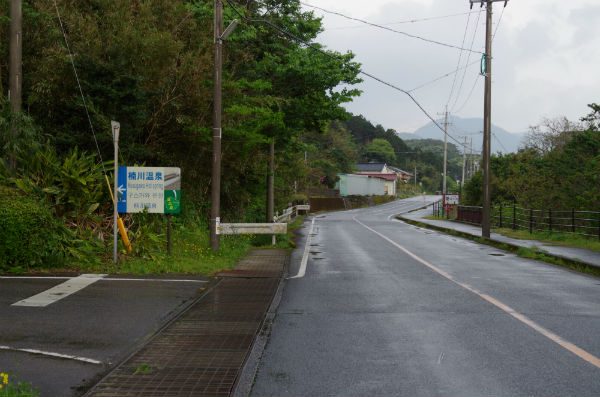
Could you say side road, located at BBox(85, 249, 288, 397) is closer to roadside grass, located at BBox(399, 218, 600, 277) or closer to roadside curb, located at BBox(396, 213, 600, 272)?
roadside grass, located at BBox(399, 218, 600, 277)

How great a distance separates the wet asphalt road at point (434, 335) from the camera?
14.9 ft

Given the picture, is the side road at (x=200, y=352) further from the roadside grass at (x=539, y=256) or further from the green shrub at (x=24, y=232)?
the roadside grass at (x=539, y=256)

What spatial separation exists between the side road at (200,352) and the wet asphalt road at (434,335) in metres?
0.33

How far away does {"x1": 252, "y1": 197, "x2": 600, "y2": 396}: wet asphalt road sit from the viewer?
453cm

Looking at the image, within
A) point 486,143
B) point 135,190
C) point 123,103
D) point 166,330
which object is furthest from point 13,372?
point 486,143

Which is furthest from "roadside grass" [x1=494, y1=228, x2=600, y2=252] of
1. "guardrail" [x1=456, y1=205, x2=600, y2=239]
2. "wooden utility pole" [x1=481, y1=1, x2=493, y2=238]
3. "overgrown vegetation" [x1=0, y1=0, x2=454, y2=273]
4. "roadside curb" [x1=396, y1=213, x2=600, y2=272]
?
"overgrown vegetation" [x1=0, y1=0, x2=454, y2=273]

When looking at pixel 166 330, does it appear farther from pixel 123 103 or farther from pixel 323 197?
pixel 323 197

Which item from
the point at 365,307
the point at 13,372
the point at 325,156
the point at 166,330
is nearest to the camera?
the point at 13,372

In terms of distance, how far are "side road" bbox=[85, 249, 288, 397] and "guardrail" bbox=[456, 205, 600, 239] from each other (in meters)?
15.3

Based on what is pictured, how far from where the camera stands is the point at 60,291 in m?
8.52

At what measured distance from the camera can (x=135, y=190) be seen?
458 inches

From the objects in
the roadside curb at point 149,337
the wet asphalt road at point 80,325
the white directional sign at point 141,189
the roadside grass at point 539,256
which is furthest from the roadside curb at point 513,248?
the white directional sign at point 141,189

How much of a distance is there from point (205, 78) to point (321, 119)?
6.64 m

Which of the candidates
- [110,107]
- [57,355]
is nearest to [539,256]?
[110,107]
